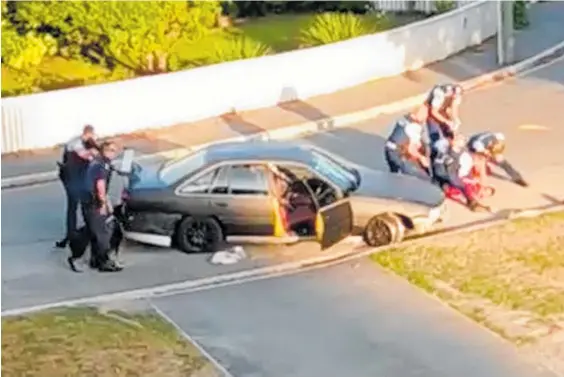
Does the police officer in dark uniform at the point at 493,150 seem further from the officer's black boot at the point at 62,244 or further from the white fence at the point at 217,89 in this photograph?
the white fence at the point at 217,89

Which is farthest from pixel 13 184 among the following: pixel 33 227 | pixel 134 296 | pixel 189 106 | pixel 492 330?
pixel 492 330

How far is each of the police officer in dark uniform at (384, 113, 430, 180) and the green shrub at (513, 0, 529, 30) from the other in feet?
45.9

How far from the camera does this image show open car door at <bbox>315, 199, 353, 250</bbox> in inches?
679

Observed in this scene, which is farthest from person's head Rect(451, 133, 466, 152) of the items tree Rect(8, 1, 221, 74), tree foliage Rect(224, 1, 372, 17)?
tree foliage Rect(224, 1, 372, 17)

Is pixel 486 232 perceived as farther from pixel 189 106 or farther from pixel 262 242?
pixel 189 106

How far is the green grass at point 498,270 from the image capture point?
15.6 m

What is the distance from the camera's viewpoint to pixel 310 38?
29781 mm

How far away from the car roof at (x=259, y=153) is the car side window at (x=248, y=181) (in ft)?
0.50

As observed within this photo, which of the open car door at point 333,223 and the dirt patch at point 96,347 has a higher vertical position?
the open car door at point 333,223

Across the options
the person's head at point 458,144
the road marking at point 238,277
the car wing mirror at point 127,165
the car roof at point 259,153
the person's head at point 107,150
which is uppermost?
the person's head at point 107,150

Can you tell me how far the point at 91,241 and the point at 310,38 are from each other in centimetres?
1355

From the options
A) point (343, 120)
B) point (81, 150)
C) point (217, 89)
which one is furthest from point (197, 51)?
point (81, 150)

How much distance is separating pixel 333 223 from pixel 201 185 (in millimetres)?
1608

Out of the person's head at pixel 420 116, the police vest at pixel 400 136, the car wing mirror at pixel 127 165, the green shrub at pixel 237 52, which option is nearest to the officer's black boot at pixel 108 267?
the car wing mirror at pixel 127 165
